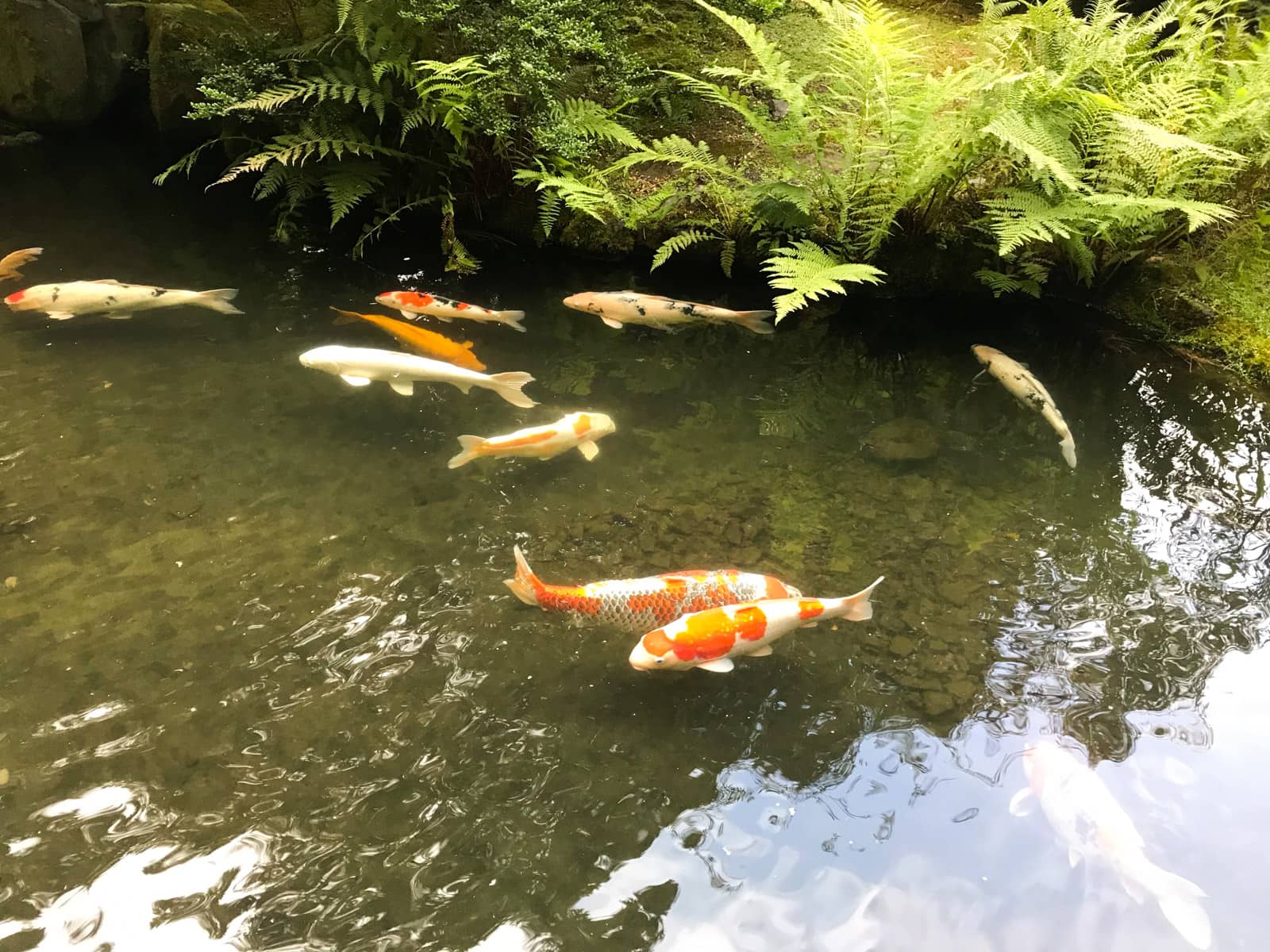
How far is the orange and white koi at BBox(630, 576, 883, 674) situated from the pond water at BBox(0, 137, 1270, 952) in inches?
7.6

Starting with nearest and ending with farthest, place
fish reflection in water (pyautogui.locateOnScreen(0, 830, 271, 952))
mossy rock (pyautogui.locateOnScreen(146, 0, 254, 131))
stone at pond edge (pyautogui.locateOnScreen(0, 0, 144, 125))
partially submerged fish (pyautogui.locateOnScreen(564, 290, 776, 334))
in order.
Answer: fish reflection in water (pyautogui.locateOnScreen(0, 830, 271, 952)), partially submerged fish (pyautogui.locateOnScreen(564, 290, 776, 334)), mossy rock (pyautogui.locateOnScreen(146, 0, 254, 131)), stone at pond edge (pyautogui.locateOnScreen(0, 0, 144, 125))

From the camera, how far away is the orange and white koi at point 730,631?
9.80 ft

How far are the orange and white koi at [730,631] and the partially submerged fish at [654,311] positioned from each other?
9.15 feet

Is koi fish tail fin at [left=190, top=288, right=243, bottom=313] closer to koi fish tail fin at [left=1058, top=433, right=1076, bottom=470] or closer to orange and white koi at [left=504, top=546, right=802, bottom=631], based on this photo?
orange and white koi at [left=504, top=546, right=802, bottom=631]

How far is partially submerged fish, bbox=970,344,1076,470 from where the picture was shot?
4.78m

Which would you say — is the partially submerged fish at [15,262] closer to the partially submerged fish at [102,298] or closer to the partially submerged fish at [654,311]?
the partially submerged fish at [102,298]

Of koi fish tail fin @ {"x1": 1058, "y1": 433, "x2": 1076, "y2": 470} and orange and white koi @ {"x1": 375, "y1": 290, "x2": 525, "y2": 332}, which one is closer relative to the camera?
koi fish tail fin @ {"x1": 1058, "y1": 433, "x2": 1076, "y2": 470}

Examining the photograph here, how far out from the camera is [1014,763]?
298 centimetres

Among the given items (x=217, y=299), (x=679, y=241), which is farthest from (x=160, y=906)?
(x=679, y=241)

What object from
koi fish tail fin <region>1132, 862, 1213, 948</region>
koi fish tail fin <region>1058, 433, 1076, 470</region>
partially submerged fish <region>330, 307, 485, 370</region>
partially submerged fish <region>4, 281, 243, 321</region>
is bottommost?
koi fish tail fin <region>1132, 862, 1213, 948</region>

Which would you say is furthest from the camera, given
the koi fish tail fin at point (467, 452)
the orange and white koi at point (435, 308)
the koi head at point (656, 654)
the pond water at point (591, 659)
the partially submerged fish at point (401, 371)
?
the orange and white koi at point (435, 308)

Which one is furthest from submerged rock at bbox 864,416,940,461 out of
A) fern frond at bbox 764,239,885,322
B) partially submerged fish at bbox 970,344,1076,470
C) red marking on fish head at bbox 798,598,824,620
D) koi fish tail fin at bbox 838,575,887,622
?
red marking on fish head at bbox 798,598,824,620

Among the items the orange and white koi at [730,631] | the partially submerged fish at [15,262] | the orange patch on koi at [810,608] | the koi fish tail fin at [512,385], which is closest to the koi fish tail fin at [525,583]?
the orange and white koi at [730,631]

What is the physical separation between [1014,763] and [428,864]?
7.19 ft
